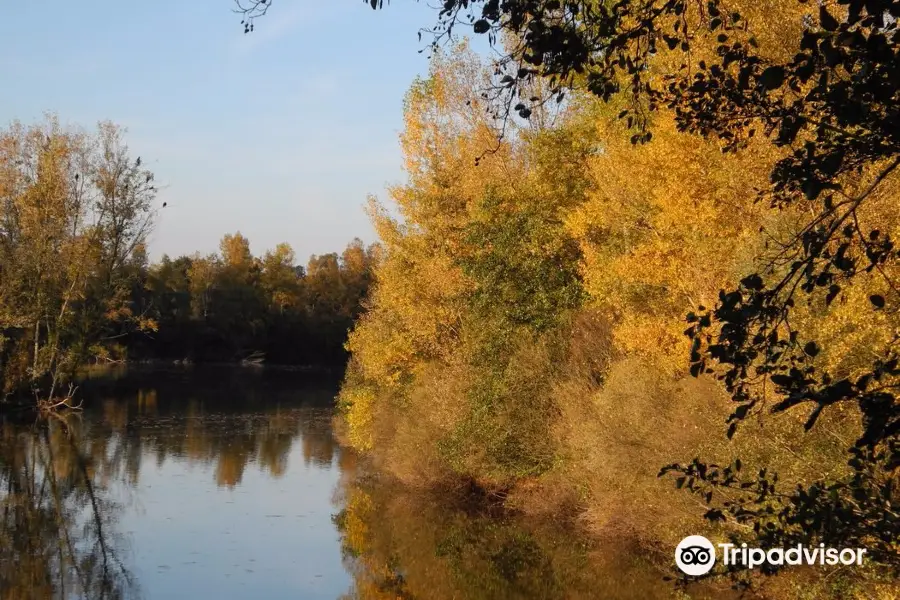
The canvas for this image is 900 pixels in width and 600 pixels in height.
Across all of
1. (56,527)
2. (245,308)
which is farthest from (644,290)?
(245,308)

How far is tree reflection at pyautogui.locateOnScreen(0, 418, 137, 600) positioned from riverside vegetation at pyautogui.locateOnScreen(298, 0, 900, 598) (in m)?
5.34

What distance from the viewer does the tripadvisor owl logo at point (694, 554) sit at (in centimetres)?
1272

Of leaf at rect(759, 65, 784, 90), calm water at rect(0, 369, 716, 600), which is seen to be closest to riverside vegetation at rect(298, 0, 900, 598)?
leaf at rect(759, 65, 784, 90)

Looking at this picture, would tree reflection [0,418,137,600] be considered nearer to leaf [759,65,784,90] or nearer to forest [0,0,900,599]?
forest [0,0,900,599]

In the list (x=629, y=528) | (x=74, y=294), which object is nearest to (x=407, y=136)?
(x=629, y=528)

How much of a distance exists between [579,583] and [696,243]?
6170 mm

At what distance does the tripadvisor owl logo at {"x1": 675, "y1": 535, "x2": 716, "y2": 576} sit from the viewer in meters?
12.7

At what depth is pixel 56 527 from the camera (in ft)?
59.2

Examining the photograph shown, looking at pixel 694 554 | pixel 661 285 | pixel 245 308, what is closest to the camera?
pixel 694 554

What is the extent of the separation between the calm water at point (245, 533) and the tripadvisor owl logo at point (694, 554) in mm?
1087

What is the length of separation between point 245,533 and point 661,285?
10.1 meters

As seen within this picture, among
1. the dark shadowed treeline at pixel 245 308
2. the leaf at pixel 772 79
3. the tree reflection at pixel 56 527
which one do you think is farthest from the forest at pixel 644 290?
the dark shadowed treeline at pixel 245 308

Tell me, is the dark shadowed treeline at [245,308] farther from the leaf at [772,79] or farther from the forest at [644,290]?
the leaf at [772,79]

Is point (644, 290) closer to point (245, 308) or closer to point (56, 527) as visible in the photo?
point (56, 527)
